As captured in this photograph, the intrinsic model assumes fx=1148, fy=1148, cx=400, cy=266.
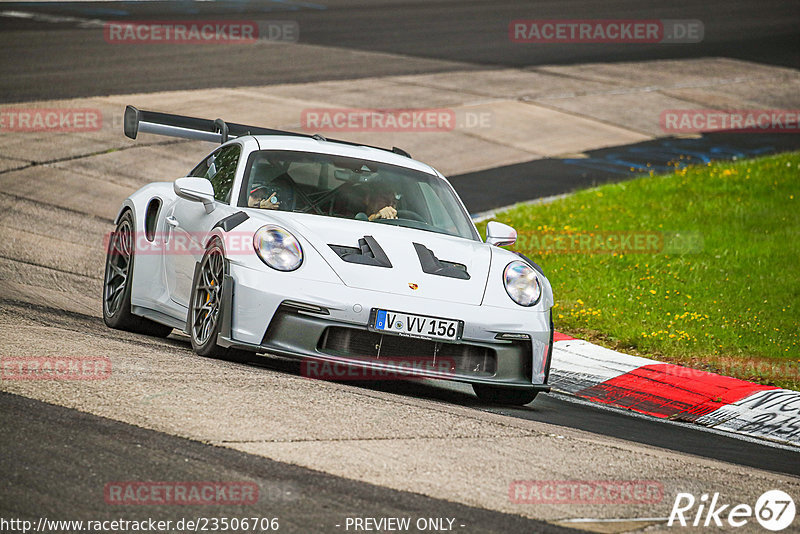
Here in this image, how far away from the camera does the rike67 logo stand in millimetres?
4594

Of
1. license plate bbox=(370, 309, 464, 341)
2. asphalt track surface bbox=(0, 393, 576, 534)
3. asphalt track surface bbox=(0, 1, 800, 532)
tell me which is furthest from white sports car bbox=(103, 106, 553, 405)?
asphalt track surface bbox=(0, 393, 576, 534)

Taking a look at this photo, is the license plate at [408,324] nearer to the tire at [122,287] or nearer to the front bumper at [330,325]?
the front bumper at [330,325]

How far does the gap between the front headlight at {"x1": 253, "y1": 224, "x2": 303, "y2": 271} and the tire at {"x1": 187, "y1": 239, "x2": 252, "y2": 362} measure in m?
0.24

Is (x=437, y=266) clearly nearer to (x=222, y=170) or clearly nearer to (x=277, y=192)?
(x=277, y=192)

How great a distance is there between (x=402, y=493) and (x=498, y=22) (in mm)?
26346

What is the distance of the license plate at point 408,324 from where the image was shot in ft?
20.8

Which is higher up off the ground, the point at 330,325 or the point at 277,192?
the point at 277,192

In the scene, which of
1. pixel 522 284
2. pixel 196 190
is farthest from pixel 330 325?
pixel 196 190

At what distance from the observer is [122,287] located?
27.0 feet

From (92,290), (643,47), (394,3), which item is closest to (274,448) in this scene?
(92,290)

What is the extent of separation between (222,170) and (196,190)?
2.37ft

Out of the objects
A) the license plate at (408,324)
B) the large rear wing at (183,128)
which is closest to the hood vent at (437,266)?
the license plate at (408,324)

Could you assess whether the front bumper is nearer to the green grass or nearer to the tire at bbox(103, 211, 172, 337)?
the tire at bbox(103, 211, 172, 337)

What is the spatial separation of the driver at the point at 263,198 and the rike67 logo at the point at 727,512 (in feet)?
11.3
